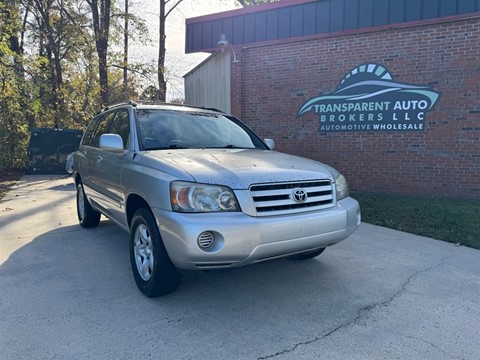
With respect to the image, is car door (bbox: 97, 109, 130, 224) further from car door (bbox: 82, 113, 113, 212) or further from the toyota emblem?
the toyota emblem

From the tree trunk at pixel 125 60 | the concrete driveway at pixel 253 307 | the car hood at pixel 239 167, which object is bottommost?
the concrete driveway at pixel 253 307

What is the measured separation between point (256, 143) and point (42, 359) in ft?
10.4

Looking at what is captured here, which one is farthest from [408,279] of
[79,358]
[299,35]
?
[299,35]

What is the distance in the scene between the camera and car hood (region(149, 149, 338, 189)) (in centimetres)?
307

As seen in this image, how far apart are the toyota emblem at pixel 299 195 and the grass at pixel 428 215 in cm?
318

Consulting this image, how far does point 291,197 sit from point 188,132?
1.62 m

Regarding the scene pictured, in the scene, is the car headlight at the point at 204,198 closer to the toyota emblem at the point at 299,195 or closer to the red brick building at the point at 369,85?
the toyota emblem at the point at 299,195

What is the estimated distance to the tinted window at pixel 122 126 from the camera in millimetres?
4230

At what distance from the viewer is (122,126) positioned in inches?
178

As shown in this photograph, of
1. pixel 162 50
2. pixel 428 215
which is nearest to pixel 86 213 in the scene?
pixel 428 215

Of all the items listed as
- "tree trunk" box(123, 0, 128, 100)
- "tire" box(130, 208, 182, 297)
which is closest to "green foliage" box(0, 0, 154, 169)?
"tree trunk" box(123, 0, 128, 100)

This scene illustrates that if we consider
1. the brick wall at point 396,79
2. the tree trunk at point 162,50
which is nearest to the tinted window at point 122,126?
the brick wall at point 396,79

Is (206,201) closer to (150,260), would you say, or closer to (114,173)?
(150,260)

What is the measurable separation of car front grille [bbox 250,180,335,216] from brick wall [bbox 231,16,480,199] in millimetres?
5835
